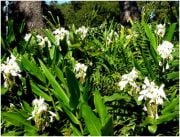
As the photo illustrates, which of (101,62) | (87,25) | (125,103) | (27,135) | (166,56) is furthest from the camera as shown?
(87,25)

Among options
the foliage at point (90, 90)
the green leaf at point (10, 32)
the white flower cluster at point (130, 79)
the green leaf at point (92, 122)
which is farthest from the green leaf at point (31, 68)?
the green leaf at point (92, 122)

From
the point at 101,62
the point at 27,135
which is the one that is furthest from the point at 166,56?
the point at 27,135

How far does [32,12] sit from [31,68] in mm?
5254

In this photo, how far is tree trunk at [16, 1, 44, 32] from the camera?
7.05 meters

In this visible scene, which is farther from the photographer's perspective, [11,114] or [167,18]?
[167,18]

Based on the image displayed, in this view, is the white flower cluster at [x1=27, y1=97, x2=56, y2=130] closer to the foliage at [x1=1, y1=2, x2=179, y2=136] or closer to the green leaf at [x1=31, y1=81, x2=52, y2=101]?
the foliage at [x1=1, y1=2, x2=179, y2=136]

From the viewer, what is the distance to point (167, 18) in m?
2.89

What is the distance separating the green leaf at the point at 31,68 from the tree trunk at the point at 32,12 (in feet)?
15.7

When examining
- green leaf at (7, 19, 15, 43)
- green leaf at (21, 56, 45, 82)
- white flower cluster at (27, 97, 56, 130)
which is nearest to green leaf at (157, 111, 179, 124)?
white flower cluster at (27, 97, 56, 130)

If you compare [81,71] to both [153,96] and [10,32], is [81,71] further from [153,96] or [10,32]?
[10,32]

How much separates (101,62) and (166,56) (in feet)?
1.79

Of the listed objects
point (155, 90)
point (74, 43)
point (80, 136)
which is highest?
point (74, 43)

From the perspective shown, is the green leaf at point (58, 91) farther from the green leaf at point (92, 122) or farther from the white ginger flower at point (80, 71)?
the green leaf at point (92, 122)

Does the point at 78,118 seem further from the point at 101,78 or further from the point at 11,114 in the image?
the point at 101,78
